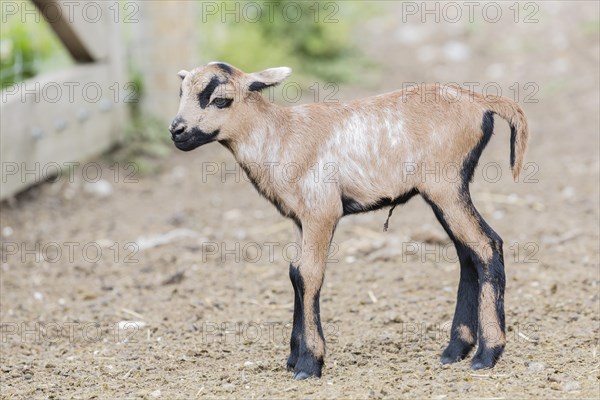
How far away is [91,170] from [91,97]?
740 mm

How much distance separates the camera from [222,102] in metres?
4.75

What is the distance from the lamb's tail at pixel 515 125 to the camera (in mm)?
4781

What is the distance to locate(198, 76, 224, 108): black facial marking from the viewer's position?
15.5 feet

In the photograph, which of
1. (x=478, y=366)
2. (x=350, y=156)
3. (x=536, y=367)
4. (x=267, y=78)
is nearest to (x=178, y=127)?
(x=267, y=78)

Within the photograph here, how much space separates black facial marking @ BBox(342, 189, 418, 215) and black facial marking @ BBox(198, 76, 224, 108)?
86 centimetres

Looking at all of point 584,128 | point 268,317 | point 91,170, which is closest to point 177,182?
point 91,170

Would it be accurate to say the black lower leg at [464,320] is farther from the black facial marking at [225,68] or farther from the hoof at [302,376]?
the black facial marking at [225,68]

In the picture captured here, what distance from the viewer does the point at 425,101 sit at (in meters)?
4.87

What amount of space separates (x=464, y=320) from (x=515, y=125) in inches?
43.5

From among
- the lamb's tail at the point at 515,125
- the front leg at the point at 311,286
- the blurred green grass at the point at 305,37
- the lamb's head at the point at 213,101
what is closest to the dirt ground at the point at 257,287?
the front leg at the point at 311,286

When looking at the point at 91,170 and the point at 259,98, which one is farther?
the point at 91,170

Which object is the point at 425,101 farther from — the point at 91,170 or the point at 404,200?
the point at 91,170

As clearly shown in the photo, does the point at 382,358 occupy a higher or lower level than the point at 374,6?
lower

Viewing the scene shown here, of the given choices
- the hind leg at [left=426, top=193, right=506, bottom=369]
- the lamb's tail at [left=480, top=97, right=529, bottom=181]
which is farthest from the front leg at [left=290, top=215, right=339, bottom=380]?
the lamb's tail at [left=480, top=97, right=529, bottom=181]
